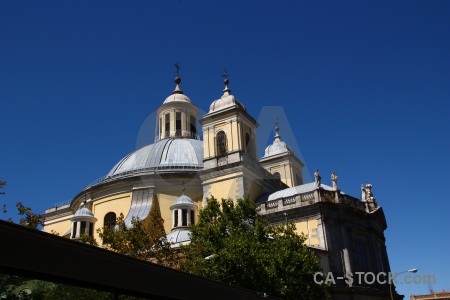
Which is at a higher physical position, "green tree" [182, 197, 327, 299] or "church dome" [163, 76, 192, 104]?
"church dome" [163, 76, 192, 104]

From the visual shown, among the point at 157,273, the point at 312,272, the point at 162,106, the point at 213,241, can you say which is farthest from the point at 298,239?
the point at 162,106

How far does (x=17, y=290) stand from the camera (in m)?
7.05

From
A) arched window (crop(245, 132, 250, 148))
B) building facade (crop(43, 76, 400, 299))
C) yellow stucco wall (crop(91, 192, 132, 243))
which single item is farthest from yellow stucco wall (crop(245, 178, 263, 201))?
yellow stucco wall (crop(91, 192, 132, 243))

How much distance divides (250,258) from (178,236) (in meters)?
11.9

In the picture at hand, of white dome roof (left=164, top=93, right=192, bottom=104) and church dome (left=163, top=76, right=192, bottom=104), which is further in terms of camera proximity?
church dome (left=163, top=76, right=192, bottom=104)

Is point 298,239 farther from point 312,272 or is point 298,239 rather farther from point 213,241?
point 213,241

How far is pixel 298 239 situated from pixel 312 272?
A: 183 centimetres

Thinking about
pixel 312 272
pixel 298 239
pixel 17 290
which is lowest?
pixel 17 290

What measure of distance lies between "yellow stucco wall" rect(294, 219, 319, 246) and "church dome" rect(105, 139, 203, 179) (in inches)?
405

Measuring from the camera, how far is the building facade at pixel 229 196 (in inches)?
1192

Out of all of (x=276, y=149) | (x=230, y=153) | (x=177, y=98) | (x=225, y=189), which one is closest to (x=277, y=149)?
(x=276, y=149)

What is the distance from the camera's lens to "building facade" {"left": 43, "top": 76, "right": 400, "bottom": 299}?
99.3 feet

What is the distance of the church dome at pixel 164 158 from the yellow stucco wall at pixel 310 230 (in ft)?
33.7

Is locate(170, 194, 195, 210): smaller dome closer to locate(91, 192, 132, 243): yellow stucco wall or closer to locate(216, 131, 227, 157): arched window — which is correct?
locate(216, 131, 227, 157): arched window
